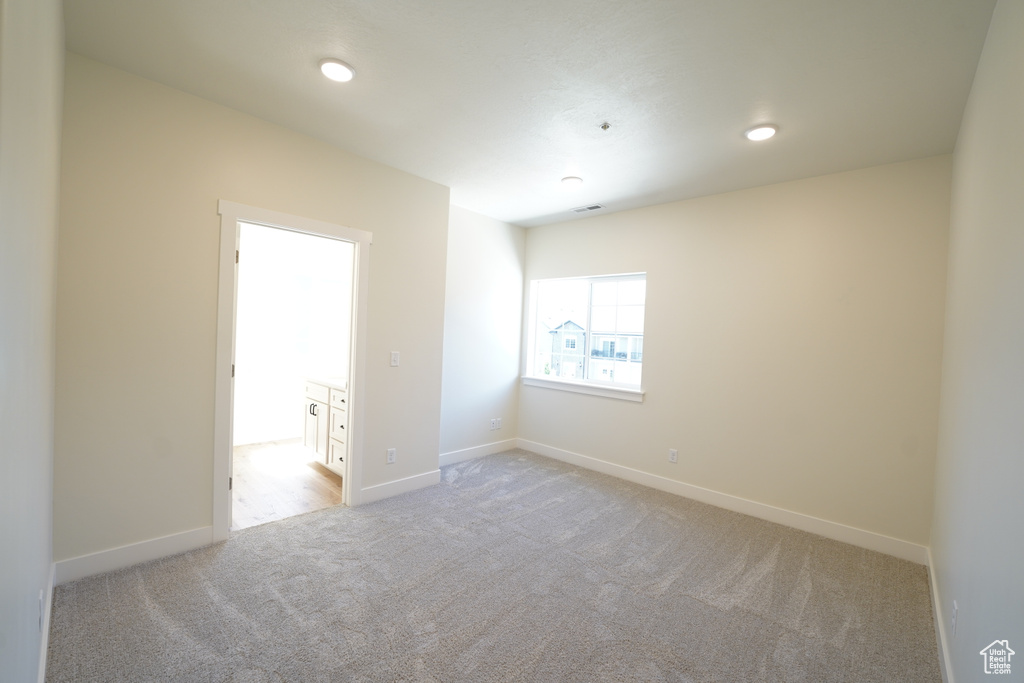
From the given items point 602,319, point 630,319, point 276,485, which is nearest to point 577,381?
point 602,319

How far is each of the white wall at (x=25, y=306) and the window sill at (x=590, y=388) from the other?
3.85m

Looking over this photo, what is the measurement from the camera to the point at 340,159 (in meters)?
3.22

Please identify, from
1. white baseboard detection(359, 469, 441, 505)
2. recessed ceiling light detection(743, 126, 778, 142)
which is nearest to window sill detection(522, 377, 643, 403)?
white baseboard detection(359, 469, 441, 505)

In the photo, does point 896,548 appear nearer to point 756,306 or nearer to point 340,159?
point 756,306

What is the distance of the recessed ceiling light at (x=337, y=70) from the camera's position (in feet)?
7.07

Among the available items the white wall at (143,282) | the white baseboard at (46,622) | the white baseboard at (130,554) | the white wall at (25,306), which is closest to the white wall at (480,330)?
the white wall at (143,282)

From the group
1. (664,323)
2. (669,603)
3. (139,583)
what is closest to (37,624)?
(139,583)

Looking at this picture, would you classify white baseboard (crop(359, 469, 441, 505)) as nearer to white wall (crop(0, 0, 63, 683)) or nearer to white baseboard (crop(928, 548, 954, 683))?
white wall (crop(0, 0, 63, 683))

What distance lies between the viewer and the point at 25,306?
1280 millimetres

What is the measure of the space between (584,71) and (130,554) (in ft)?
11.2

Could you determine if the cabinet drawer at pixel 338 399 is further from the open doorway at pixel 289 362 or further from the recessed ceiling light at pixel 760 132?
the recessed ceiling light at pixel 760 132

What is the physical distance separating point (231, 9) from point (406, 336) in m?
2.30

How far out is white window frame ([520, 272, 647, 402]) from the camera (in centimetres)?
436

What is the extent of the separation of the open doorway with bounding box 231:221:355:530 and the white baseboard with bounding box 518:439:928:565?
2367 mm
